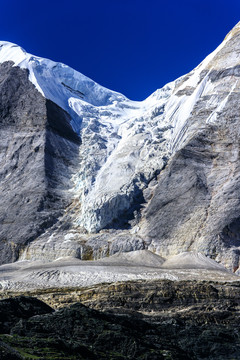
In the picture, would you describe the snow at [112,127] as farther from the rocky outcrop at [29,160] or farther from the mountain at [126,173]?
the rocky outcrop at [29,160]

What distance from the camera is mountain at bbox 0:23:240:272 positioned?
62500 millimetres

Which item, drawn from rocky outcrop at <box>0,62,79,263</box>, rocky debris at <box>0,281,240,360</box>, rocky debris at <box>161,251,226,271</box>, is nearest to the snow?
rocky outcrop at <box>0,62,79,263</box>

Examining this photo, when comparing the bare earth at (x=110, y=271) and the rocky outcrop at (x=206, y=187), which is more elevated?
the rocky outcrop at (x=206, y=187)

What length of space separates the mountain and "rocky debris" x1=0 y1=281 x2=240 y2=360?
15.2m

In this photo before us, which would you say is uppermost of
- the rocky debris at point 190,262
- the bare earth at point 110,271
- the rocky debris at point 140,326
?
the rocky debris at point 190,262

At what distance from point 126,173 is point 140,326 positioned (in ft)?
142

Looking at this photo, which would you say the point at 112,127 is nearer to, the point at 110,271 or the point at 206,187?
the point at 206,187

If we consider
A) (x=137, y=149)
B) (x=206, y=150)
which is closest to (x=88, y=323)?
(x=206, y=150)

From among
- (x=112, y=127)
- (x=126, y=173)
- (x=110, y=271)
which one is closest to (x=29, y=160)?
(x=126, y=173)

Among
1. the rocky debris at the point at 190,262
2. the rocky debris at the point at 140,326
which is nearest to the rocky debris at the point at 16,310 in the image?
the rocky debris at the point at 140,326

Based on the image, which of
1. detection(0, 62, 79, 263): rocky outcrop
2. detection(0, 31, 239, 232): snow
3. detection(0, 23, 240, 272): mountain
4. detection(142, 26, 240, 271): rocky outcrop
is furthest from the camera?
detection(0, 31, 239, 232): snow

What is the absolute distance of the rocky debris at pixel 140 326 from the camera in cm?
2419

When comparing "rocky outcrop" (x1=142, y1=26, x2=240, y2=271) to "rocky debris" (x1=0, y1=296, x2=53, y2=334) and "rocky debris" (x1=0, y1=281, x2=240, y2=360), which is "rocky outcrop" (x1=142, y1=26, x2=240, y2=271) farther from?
"rocky debris" (x1=0, y1=296, x2=53, y2=334)

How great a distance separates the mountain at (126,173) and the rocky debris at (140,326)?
15154mm
